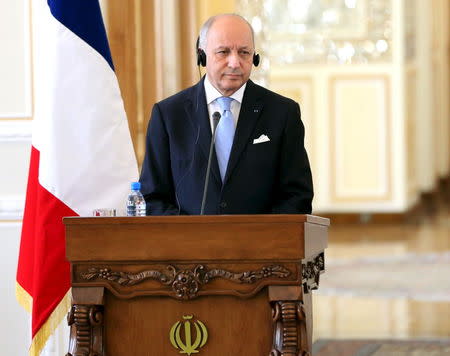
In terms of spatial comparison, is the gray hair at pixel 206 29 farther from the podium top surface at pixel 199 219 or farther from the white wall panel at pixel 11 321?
the white wall panel at pixel 11 321

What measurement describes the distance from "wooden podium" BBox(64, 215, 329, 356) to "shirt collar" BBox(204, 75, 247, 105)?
1.89ft

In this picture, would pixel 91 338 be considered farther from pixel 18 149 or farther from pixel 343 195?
pixel 343 195

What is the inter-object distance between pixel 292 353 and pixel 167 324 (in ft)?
1.04

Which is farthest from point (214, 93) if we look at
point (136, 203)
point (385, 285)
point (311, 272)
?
point (385, 285)

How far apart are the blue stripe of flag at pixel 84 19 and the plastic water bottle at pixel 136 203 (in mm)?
865

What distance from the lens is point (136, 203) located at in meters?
3.01

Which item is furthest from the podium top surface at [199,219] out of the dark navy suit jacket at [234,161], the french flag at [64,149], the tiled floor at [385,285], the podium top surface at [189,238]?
the tiled floor at [385,285]

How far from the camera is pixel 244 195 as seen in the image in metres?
3.08

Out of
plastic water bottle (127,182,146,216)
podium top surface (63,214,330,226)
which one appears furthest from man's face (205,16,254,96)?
podium top surface (63,214,330,226)

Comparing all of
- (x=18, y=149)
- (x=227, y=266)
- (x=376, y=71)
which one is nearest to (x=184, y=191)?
(x=227, y=266)

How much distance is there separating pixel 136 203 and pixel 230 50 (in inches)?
19.4

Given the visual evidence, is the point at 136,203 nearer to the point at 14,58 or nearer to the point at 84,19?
the point at 84,19

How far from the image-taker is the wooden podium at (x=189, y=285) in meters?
2.64

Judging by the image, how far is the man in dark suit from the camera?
305cm
